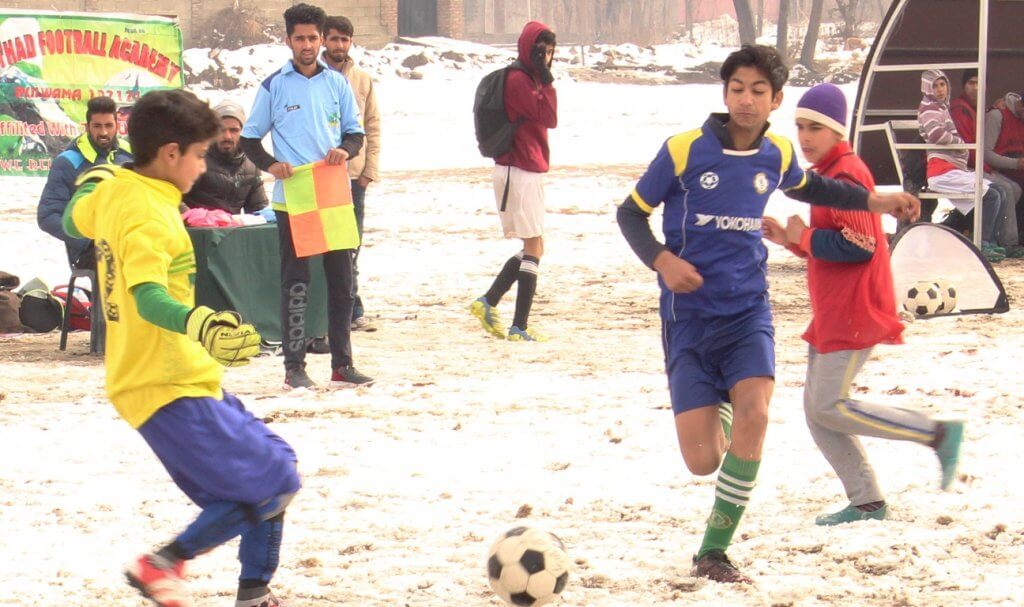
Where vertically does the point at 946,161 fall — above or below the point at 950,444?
above

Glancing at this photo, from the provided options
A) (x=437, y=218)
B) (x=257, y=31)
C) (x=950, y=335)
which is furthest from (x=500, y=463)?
(x=257, y=31)

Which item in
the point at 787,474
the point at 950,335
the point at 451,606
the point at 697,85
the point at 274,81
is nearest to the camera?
the point at 451,606

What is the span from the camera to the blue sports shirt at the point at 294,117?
792 centimetres

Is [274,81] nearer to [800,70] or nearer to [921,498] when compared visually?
[921,498]

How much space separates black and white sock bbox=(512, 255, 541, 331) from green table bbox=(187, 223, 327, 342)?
1.34m

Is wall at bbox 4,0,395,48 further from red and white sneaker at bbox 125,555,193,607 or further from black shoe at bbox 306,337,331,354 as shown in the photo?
red and white sneaker at bbox 125,555,193,607

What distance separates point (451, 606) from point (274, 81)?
426cm

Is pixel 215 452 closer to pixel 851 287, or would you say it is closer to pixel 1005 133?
pixel 851 287

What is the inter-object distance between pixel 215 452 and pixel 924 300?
766 centimetres

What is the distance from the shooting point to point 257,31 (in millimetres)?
42156

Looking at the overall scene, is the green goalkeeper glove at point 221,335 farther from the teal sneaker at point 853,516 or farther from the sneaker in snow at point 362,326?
the sneaker in snow at point 362,326

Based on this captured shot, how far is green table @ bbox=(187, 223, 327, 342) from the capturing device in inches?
362

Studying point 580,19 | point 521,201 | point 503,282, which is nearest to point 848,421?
point 521,201

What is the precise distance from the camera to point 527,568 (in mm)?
4340
